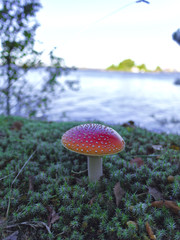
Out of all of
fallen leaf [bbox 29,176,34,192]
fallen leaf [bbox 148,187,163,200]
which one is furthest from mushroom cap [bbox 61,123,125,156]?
fallen leaf [bbox 29,176,34,192]

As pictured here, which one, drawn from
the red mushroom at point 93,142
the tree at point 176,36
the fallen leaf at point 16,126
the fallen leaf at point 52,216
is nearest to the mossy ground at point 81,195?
the fallen leaf at point 52,216

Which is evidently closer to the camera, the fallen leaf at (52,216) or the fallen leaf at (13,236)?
the fallen leaf at (13,236)

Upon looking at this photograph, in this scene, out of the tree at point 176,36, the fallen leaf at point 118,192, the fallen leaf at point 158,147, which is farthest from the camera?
the fallen leaf at point 158,147

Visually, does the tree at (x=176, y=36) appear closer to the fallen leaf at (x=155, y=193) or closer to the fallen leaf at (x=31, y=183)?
the fallen leaf at (x=155, y=193)

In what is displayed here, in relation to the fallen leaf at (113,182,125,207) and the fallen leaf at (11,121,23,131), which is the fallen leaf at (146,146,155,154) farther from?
the fallen leaf at (11,121,23,131)

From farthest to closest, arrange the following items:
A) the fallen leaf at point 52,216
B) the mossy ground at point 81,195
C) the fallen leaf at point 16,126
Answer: the fallen leaf at point 16,126, the fallen leaf at point 52,216, the mossy ground at point 81,195

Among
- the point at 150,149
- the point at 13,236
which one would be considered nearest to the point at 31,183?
the point at 13,236
